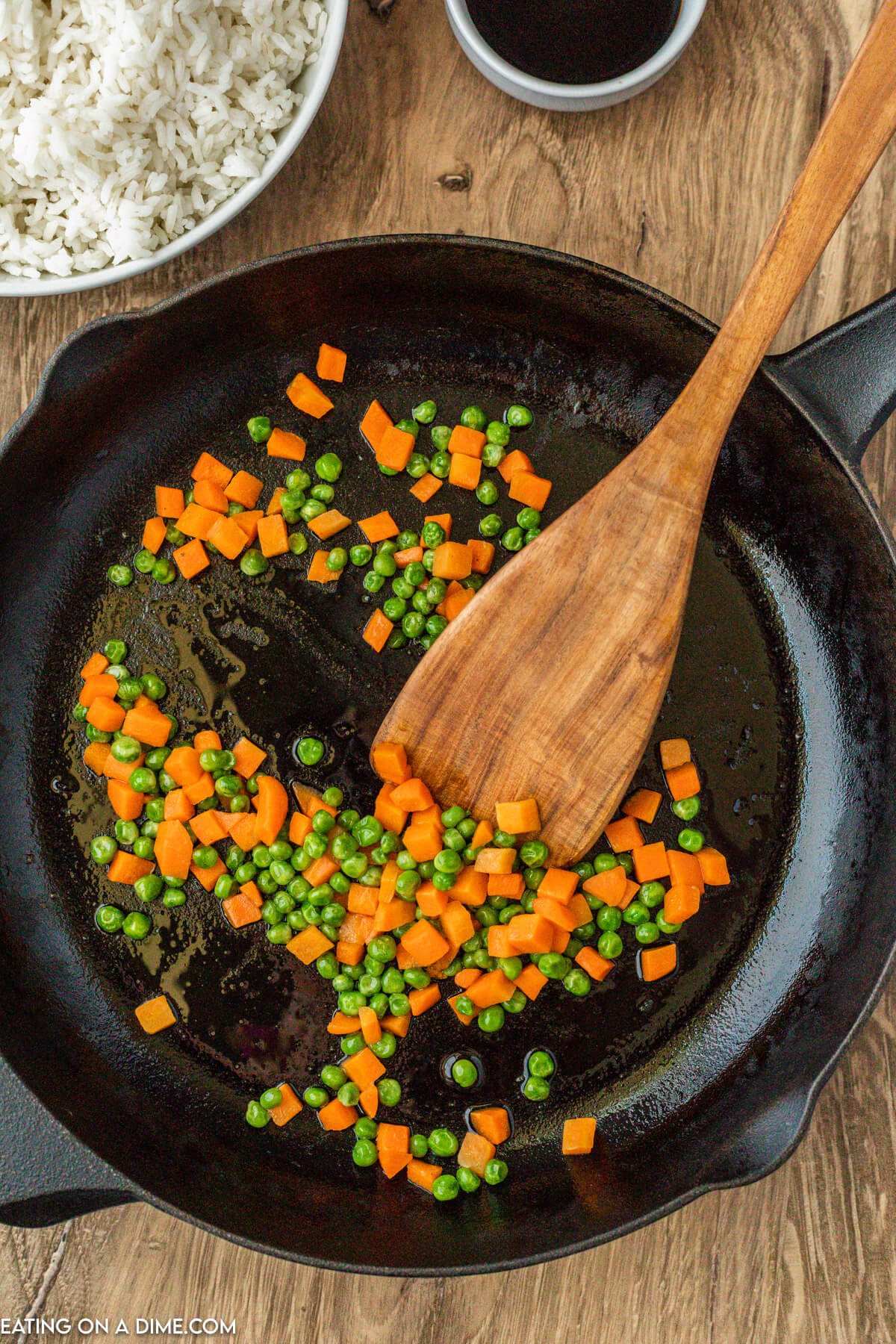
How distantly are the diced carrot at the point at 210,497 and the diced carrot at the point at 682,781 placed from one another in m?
1.30

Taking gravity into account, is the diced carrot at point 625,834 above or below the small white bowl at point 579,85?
below

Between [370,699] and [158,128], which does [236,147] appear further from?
[370,699]

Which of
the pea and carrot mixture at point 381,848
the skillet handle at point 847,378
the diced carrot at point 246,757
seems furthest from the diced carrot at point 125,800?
the skillet handle at point 847,378

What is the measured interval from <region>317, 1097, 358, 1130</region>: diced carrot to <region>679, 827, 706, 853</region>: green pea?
1035mm

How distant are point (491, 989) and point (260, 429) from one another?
1489 millimetres

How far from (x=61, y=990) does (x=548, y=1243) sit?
1.32 metres

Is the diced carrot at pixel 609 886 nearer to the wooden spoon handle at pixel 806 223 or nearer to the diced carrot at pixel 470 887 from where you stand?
the diced carrot at pixel 470 887

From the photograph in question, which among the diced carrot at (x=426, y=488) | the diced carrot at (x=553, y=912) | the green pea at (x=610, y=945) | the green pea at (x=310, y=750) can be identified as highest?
the diced carrot at (x=426, y=488)

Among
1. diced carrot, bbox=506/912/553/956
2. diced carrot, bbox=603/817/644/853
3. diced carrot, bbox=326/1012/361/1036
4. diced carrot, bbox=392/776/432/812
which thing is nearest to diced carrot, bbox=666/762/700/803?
diced carrot, bbox=603/817/644/853

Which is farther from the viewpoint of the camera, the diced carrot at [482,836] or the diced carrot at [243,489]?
the diced carrot at [243,489]

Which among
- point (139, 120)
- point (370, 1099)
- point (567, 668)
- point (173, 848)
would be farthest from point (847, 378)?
point (370, 1099)

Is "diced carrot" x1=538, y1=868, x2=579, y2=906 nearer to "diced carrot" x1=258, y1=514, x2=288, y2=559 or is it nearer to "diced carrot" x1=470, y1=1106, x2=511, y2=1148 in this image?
"diced carrot" x1=470, y1=1106, x2=511, y2=1148

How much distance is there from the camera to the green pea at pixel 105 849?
7.64 feet

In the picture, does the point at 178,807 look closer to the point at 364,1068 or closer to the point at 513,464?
the point at 364,1068
